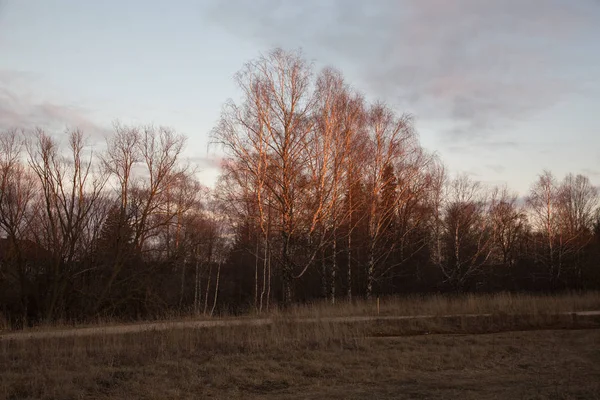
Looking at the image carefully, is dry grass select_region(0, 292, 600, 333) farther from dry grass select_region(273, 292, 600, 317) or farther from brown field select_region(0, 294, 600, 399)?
brown field select_region(0, 294, 600, 399)

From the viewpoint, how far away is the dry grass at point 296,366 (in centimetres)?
933

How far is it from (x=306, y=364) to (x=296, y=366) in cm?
26

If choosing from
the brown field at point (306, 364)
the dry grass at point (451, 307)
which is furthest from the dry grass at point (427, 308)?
the brown field at point (306, 364)

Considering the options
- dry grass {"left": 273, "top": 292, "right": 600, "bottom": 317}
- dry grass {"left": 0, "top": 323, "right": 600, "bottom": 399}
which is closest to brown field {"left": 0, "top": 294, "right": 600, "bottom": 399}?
dry grass {"left": 0, "top": 323, "right": 600, "bottom": 399}

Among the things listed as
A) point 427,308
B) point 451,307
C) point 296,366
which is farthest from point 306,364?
point 451,307

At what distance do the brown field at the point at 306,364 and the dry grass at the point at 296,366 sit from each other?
2 centimetres

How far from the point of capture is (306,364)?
39.1 ft

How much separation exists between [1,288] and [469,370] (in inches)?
893

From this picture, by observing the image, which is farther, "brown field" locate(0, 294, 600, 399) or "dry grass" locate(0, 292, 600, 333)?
"dry grass" locate(0, 292, 600, 333)

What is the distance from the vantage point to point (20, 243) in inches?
998

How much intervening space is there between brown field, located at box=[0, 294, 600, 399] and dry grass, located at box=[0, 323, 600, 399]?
0.9 inches

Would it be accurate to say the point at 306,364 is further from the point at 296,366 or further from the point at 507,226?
the point at 507,226

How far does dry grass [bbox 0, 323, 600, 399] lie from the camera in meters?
9.33

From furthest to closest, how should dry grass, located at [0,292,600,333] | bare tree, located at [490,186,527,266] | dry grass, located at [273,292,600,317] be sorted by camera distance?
bare tree, located at [490,186,527,266] < dry grass, located at [273,292,600,317] < dry grass, located at [0,292,600,333]
